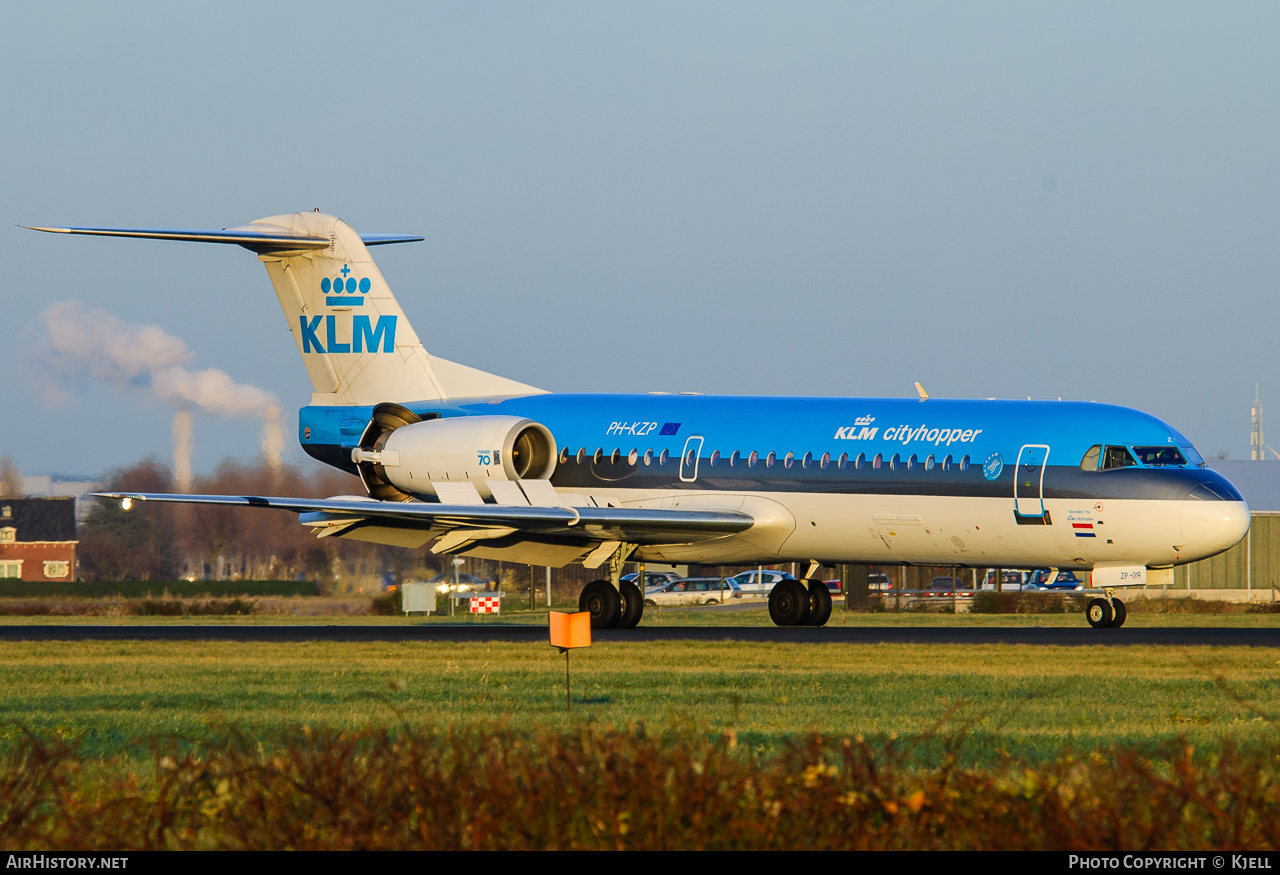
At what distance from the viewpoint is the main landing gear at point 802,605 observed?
3189 cm

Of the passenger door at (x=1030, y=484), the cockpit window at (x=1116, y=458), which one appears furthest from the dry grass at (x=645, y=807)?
the cockpit window at (x=1116, y=458)

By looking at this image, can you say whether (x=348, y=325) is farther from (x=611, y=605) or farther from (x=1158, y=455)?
(x=1158, y=455)

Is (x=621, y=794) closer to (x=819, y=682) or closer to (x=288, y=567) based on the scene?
(x=819, y=682)

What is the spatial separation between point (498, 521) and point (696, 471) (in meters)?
3.94

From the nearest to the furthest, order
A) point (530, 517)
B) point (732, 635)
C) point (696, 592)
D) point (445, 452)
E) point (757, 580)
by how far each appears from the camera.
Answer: point (732, 635) < point (530, 517) < point (445, 452) < point (696, 592) < point (757, 580)

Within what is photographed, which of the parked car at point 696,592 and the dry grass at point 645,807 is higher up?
the dry grass at point 645,807

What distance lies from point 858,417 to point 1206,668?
11.1m

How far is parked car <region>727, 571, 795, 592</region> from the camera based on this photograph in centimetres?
7462

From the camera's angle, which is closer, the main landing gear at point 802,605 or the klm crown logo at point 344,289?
the main landing gear at point 802,605

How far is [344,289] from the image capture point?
3519cm

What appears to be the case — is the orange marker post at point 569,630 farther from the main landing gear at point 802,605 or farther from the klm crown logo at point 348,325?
the klm crown logo at point 348,325

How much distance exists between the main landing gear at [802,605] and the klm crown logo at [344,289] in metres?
11.0

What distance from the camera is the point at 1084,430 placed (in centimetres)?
2692

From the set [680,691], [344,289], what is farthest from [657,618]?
[680,691]
